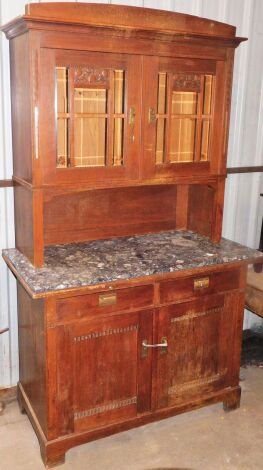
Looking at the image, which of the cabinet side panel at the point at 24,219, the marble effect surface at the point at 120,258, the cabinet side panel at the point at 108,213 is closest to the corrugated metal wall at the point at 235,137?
the cabinet side panel at the point at 24,219

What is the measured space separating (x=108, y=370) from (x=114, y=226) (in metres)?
0.78

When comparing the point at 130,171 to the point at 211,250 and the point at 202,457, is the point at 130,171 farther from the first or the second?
the point at 202,457

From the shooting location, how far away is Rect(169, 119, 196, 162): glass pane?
2.40 metres

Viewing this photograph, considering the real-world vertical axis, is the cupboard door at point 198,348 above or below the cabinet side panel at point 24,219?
below

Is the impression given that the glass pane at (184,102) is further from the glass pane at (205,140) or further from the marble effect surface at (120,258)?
the marble effect surface at (120,258)

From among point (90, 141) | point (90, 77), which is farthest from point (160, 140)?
point (90, 77)

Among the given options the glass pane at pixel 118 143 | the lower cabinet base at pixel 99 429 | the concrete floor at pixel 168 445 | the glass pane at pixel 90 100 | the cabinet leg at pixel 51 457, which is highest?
the glass pane at pixel 90 100

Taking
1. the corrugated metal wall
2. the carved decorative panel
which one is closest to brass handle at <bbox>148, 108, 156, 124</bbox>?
the corrugated metal wall

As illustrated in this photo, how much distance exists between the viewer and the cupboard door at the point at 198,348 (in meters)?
2.41

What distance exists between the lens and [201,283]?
240 cm

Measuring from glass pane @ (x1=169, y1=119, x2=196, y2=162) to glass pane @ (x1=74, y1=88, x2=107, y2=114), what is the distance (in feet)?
1.22

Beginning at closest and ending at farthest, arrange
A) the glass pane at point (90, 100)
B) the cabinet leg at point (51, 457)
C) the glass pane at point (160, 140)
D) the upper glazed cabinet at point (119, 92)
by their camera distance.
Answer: the upper glazed cabinet at point (119, 92) < the glass pane at point (90, 100) < the cabinet leg at point (51, 457) < the glass pane at point (160, 140)

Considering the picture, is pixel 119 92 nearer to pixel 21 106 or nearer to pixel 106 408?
pixel 21 106

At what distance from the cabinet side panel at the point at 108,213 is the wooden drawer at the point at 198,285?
0.51m
